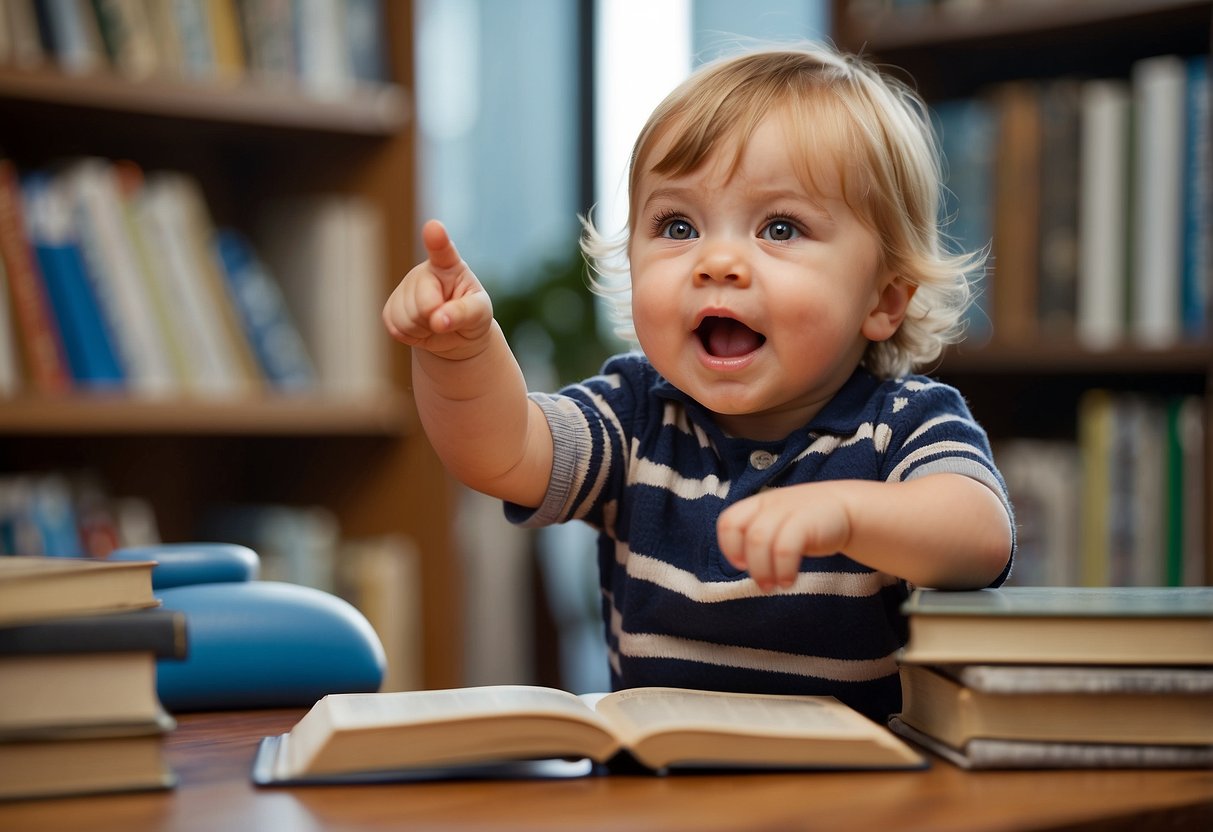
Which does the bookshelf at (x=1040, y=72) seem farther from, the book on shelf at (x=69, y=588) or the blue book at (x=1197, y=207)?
the book on shelf at (x=69, y=588)

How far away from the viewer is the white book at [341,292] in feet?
6.69

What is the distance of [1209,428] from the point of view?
1765 millimetres

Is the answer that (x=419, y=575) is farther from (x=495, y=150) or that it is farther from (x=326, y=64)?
(x=495, y=150)

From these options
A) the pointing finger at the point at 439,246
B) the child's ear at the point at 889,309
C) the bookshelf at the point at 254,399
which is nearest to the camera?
the pointing finger at the point at 439,246

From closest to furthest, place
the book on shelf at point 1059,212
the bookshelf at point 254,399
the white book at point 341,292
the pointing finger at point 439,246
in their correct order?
the pointing finger at point 439,246, the bookshelf at point 254,399, the book on shelf at point 1059,212, the white book at point 341,292

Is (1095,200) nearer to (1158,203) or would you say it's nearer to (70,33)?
(1158,203)

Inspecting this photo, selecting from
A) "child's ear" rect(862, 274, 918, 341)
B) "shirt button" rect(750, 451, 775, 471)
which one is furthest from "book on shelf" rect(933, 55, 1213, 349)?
"shirt button" rect(750, 451, 775, 471)

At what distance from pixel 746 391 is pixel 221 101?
49.1 inches

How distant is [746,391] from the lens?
89 cm

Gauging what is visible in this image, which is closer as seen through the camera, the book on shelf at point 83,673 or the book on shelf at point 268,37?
the book on shelf at point 83,673

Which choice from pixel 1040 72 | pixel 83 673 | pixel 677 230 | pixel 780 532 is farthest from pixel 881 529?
pixel 1040 72

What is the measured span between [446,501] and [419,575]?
13cm

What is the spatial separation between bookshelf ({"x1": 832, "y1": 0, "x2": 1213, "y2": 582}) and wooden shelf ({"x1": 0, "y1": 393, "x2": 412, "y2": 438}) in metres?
0.89

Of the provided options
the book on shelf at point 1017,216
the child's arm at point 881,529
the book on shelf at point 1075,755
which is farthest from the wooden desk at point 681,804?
the book on shelf at point 1017,216
